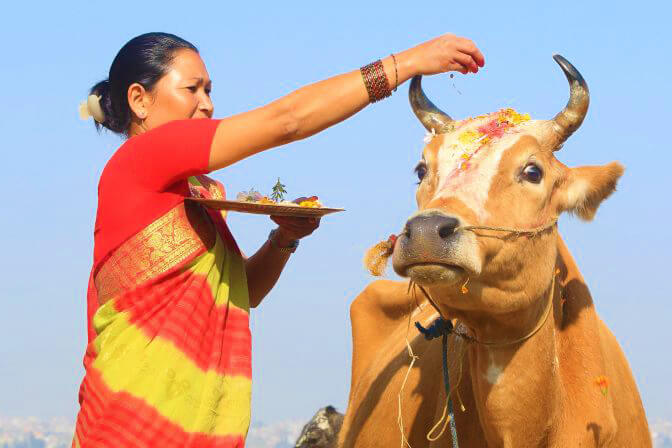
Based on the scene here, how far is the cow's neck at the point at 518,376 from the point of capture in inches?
204

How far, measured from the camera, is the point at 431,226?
460 centimetres

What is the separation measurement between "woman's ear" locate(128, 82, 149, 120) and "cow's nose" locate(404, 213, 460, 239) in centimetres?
138

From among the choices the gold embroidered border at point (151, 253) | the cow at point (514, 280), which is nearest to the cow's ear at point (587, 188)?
the cow at point (514, 280)

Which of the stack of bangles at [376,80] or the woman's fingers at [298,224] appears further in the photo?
the woman's fingers at [298,224]

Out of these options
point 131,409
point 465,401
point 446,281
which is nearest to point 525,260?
point 446,281

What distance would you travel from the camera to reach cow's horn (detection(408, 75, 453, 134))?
5.64 meters

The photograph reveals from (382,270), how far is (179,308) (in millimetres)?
1020

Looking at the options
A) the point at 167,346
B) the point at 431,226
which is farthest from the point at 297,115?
the point at 167,346

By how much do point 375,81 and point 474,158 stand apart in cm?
93

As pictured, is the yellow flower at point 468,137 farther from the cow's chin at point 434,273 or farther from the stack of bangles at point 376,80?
the stack of bangles at point 376,80

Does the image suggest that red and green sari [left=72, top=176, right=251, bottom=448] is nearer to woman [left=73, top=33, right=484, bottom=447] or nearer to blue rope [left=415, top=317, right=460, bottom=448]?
woman [left=73, top=33, right=484, bottom=447]

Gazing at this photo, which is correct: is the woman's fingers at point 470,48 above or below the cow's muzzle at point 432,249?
above

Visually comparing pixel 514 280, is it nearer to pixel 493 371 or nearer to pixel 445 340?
pixel 493 371

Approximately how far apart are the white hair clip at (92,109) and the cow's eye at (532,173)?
2069 millimetres
